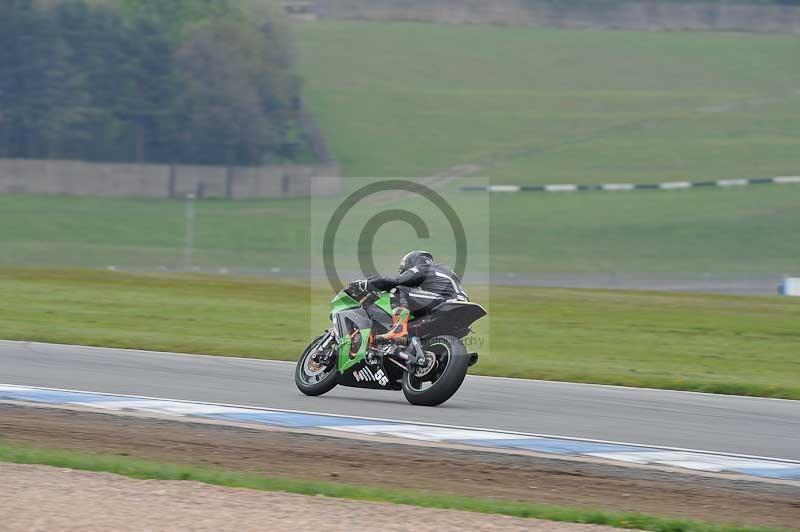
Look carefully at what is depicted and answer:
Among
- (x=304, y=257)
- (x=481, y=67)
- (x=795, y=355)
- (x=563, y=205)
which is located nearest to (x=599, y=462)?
(x=795, y=355)

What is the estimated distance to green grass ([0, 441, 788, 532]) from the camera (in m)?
7.77

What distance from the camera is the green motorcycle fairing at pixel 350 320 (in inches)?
481

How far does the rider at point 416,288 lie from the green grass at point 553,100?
49.6 meters

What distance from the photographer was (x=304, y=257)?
47.2 meters

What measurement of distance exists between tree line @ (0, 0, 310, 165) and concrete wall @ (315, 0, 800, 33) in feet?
35.1

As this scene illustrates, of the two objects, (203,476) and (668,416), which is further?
(668,416)

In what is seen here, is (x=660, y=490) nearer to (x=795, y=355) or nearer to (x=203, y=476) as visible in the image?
(x=203, y=476)

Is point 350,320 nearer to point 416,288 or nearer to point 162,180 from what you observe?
point 416,288

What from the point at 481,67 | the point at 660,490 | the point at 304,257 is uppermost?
the point at 481,67

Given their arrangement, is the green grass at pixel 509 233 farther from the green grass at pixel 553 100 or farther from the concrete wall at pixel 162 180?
the green grass at pixel 553 100

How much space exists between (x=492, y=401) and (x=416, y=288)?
5.72 feet

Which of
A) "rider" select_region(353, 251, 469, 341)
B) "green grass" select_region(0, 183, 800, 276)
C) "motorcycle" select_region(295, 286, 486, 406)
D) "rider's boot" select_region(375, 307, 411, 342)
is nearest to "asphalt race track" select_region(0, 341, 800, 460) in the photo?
"motorcycle" select_region(295, 286, 486, 406)

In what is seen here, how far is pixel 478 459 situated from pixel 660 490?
5.01 feet

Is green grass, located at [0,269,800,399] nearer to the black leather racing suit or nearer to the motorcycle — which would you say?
the motorcycle
